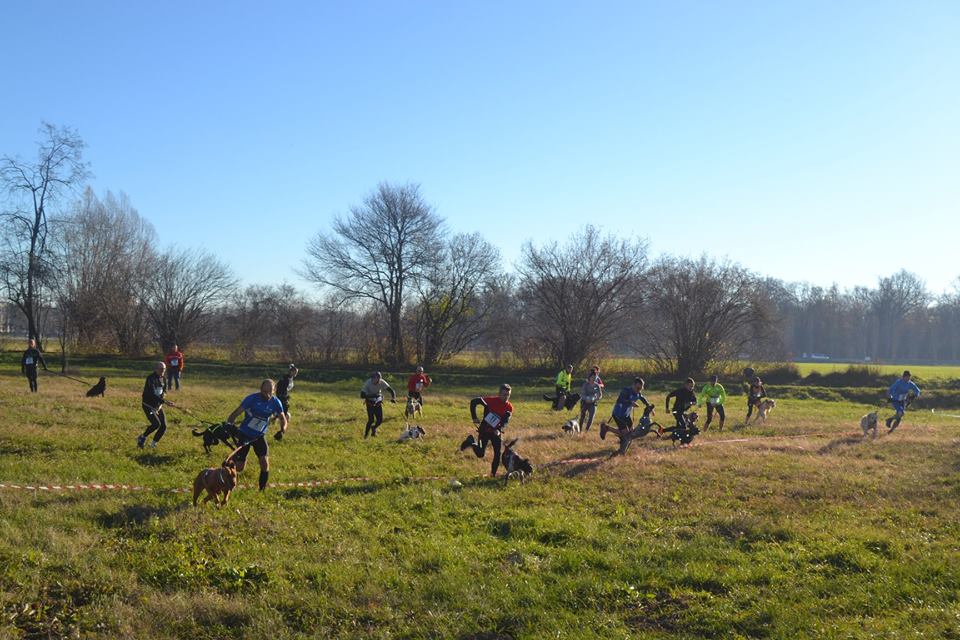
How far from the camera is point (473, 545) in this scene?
26.6 feet

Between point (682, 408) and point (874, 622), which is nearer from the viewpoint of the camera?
point (874, 622)

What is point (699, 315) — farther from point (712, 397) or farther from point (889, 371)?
point (712, 397)

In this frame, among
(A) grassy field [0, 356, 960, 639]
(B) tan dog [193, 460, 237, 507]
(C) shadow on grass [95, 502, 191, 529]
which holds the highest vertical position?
(B) tan dog [193, 460, 237, 507]

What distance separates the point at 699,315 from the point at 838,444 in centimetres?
2689

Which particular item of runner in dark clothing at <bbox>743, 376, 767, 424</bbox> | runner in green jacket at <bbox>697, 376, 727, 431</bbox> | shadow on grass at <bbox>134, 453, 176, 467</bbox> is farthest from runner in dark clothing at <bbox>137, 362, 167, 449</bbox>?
runner in dark clothing at <bbox>743, 376, 767, 424</bbox>

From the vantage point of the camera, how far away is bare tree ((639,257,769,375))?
42.8m

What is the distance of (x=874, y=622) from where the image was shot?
6.03 metres

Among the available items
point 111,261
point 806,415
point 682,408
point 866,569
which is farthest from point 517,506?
point 111,261

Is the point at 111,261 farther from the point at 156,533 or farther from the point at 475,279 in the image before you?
the point at 156,533

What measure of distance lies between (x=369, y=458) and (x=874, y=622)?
368 inches

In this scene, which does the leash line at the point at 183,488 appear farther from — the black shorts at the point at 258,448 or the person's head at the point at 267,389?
the person's head at the point at 267,389

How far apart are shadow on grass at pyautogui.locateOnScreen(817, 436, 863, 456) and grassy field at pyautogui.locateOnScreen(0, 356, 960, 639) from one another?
0.87m

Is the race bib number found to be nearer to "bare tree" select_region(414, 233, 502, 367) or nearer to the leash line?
the leash line

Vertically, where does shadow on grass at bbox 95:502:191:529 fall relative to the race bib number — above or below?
below
